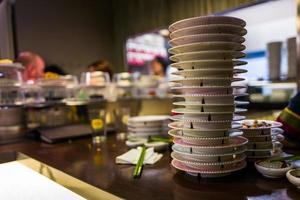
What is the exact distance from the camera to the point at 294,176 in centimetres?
59

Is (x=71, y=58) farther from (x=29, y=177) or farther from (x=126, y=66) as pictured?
(x=29, y=177)

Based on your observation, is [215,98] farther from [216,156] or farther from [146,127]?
[146,127]

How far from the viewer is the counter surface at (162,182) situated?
589 millimetres

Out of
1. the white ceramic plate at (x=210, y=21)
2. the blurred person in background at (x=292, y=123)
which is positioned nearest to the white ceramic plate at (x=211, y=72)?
the white ceramic plate at (x=210, y=21)

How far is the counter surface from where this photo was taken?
0.59m

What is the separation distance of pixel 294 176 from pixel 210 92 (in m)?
0.25

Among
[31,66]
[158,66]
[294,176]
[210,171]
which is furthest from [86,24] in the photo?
[294,176]

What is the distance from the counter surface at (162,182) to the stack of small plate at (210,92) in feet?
0.11

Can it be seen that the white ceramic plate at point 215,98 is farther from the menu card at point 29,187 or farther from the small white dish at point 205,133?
the menu card at point 29,187

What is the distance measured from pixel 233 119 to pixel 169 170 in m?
0.23

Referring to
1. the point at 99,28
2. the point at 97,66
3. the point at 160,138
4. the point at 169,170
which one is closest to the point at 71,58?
the point at 99,28

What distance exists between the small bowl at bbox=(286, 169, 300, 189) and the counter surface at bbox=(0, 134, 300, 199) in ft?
0.06

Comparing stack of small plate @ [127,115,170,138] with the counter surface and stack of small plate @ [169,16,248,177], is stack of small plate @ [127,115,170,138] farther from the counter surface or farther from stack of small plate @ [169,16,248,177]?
stack of small plate @ [169,16,248,177]

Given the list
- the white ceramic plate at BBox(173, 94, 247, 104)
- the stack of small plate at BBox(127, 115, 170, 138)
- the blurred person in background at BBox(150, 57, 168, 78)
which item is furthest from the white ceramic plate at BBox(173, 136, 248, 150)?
the blurred person in background at BBox(150, 57, 168, 78)
